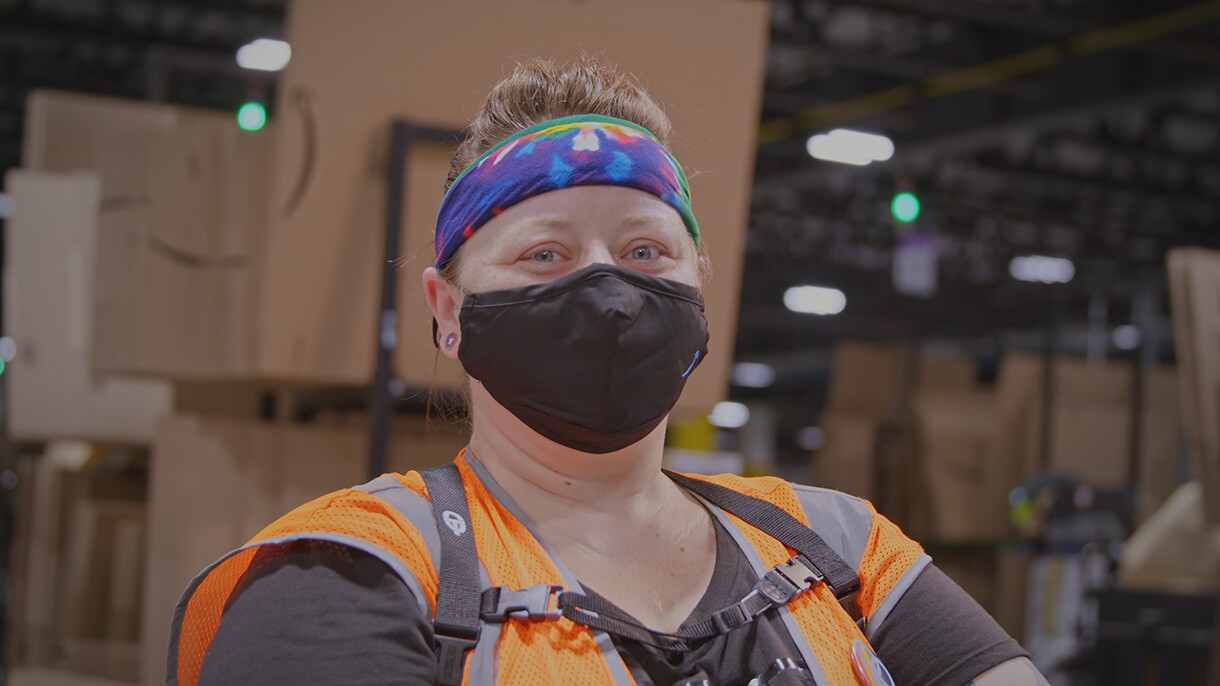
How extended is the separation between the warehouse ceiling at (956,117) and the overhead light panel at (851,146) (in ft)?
0.90

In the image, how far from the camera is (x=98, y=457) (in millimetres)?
4004

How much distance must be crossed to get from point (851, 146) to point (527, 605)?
10.7 metres

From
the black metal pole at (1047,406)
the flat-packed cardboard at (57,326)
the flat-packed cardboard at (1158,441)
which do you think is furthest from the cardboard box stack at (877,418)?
the flat-packed cardboard at (57,326)

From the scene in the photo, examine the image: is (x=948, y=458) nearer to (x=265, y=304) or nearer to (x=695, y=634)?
(x=265, y=304)

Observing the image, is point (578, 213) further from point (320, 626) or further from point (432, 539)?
point (320, 626)

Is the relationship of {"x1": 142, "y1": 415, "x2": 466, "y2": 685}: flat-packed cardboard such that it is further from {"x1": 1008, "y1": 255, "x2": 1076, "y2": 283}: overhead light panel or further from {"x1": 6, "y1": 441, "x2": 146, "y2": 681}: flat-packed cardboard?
{"x1": 1008, "y1": 255, "x2": 1076, "y2": 283}: overhead light panel

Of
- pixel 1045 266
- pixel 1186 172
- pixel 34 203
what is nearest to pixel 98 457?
pixel 34 203

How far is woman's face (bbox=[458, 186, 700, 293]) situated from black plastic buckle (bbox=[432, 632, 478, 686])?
354 millimetres

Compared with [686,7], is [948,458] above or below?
below

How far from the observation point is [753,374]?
89.3 ft

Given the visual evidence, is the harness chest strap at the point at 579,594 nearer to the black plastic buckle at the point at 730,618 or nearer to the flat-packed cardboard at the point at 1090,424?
the black plastic buckle at the point at 730,618

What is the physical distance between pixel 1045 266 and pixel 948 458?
10818 millimetres

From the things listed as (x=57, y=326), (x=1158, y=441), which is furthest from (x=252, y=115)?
(x=1158, y=441)

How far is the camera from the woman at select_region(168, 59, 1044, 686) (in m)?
1.07
